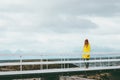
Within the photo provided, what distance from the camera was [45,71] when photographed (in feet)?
85.8

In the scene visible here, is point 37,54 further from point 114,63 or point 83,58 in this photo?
point 114,63

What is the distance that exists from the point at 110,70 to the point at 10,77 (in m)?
8.04

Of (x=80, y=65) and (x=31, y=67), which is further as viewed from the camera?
(x=31, y=67)

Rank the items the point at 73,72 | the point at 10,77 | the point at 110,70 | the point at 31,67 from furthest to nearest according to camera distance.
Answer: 1. the point at 31,67
2. the point at 110,70
3. the point at 73,72
4. the point at 10,77

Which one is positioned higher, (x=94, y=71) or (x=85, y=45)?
(x=85, y=45)

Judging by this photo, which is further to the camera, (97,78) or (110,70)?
(97,78)

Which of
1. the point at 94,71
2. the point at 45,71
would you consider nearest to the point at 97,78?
the point at 94,71

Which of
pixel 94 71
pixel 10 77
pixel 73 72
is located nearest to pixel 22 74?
pixel 10 77

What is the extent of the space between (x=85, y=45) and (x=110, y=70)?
2716mm

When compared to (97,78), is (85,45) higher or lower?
higher

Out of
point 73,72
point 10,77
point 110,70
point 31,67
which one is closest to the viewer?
point 10,77

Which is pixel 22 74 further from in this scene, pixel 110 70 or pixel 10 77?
pixel 110 70

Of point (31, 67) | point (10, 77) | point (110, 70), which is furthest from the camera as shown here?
point (31, 67)

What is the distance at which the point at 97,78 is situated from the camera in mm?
37219
